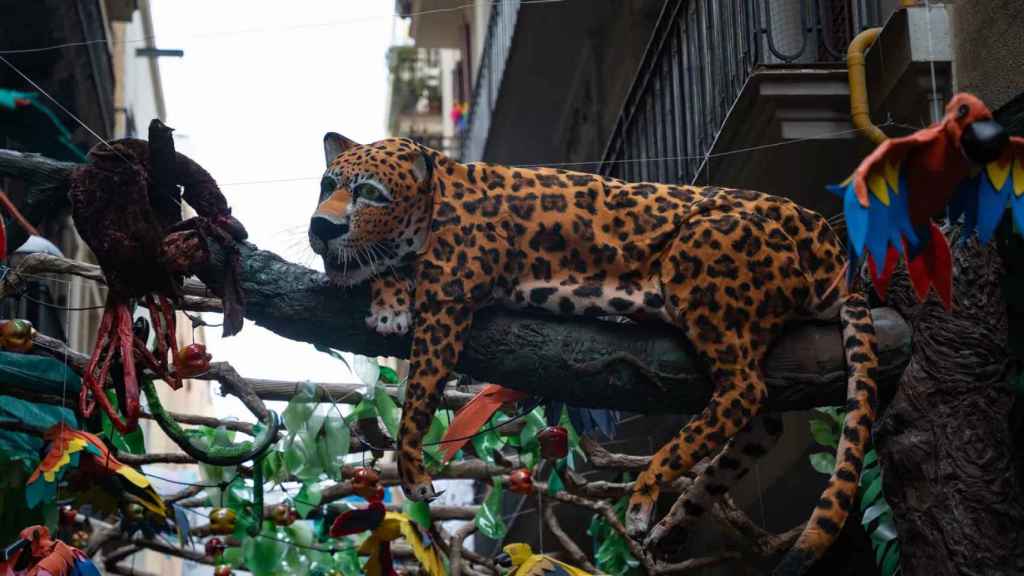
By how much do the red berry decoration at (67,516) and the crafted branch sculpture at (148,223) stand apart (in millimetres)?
5030

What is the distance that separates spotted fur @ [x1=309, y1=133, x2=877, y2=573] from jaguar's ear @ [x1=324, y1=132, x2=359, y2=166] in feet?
0.75

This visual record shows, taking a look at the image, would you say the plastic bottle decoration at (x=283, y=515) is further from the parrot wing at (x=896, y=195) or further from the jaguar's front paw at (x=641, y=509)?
the parrot wing at (x=896, y=195)

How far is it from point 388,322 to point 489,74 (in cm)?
1241

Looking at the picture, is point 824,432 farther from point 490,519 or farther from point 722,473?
point 722,473

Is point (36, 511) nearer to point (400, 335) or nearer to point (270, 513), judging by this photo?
point (270, 513)

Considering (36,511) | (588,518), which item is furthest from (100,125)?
(36,511)

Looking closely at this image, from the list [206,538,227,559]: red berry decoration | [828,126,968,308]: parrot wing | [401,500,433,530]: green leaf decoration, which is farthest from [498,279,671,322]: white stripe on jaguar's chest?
[206,538,227,559]: red berry decoration

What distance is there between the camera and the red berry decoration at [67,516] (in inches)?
422

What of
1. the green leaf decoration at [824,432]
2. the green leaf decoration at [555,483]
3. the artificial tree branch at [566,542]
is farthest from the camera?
the artificial tree branch at [566,542]

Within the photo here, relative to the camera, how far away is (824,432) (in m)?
8.70

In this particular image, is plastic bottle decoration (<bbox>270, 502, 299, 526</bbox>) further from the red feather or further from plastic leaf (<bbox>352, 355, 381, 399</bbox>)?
the red feather

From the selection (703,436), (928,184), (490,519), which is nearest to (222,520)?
(490,519)

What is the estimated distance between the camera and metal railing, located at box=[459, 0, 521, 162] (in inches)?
631

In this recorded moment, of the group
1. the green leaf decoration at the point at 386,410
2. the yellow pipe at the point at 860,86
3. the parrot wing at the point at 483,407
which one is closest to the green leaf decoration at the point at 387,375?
the green leaf decoration at the point at 386,410
